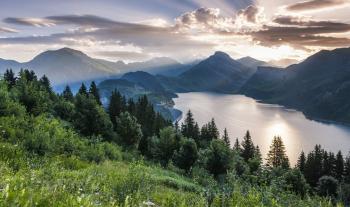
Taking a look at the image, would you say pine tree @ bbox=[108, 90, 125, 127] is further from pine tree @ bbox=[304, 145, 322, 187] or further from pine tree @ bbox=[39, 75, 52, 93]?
pine tree @ bbox=[304, 145, 322, 187]

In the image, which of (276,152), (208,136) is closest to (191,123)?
(208,136)

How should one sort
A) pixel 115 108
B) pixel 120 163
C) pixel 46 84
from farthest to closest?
pixel 115 108, pixel 46 84, pixel 120 163

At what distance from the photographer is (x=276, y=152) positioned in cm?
12431

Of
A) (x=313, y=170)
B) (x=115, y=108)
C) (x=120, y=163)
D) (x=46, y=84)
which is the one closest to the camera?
(x=120, y=163)

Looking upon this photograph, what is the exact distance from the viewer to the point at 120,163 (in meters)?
24.4

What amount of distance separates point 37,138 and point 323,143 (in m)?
191

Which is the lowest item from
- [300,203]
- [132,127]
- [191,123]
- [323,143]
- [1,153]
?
→ [323,143]

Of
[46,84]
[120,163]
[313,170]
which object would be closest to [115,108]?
[46,84]

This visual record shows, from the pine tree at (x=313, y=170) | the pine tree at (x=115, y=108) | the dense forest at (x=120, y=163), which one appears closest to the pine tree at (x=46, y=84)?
the dense forest at (x=120, y=163)

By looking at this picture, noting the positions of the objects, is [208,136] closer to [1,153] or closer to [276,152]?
[276,152]

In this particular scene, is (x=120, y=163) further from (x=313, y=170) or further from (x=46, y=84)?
(x=313, y=170)

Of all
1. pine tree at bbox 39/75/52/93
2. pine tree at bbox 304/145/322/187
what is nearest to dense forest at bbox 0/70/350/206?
pine tree at bbox 304/145/322/187

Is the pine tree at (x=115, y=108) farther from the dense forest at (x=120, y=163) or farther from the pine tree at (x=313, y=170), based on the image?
the pine tree at (x=313, y=170)

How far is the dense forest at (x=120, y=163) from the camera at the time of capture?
754 cm
